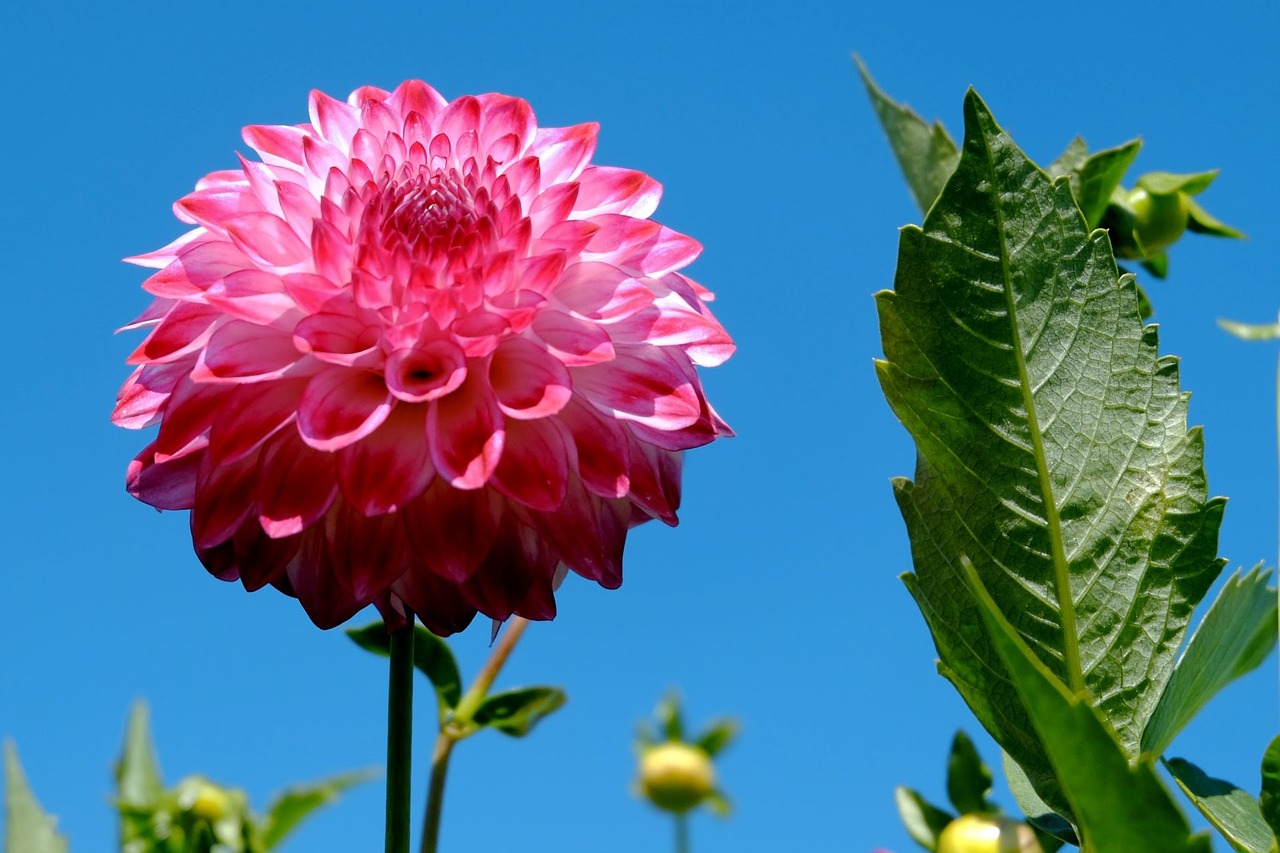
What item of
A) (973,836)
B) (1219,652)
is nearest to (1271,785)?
(1219,652)

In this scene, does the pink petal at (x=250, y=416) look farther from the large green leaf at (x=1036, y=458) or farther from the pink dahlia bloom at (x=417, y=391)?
the large green leaf at (x=1036, y=458)

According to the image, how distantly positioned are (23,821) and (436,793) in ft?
1.13

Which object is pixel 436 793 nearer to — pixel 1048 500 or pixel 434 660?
pixel 434 660

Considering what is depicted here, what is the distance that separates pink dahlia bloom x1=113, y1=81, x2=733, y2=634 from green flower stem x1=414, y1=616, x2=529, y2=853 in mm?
279

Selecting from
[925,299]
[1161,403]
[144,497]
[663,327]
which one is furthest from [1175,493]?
[144,497]

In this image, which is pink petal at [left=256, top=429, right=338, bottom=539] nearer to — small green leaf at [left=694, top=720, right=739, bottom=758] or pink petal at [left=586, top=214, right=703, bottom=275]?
pink petal at [left=586, top=214, right=703, bottom=275]

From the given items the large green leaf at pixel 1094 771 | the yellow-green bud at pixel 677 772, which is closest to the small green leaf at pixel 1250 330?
the large green leaf at pixel 1094 771

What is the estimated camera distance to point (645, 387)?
0.84m

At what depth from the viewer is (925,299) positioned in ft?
2.12

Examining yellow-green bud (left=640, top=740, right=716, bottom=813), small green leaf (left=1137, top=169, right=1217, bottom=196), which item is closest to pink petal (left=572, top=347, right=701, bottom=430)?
small green leaf (left=1137, top=169, right=1217, bottom=196)

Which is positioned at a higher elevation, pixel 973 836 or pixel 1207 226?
pixel 1207 226

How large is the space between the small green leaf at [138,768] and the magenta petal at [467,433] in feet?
2.83

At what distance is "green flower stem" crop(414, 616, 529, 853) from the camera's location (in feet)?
3.55

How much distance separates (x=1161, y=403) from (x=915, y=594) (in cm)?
16
